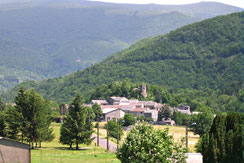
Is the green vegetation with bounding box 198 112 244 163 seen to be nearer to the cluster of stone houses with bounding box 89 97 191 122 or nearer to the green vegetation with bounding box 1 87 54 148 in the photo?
the green vegetation with bounding box 1 87 54 148

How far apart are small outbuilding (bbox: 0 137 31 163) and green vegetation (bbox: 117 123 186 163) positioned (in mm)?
8300

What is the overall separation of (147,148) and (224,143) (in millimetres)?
6508

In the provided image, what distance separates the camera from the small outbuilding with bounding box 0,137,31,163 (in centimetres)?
3309

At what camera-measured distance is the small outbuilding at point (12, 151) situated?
33094 millimetres

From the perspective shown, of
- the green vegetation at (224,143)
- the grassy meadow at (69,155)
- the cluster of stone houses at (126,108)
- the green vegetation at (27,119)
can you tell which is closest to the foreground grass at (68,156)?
the grassy meadow at (69,155)

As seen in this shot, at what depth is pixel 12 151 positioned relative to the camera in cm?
3331

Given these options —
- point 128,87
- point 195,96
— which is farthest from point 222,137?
point 195,96

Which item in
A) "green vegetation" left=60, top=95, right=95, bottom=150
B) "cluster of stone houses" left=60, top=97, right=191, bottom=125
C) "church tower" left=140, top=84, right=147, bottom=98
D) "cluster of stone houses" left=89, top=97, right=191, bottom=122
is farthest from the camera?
"church tower" left=140, top=84, right=147, bottom=98

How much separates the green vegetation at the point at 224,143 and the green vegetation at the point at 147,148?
318cm

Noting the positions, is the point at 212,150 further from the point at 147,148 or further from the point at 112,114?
the point at 112,114

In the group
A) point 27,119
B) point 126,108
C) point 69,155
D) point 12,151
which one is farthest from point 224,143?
point 126,108

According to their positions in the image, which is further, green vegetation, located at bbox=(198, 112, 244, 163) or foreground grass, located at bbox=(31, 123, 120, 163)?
foreground grass, located at bbox=(31, 123, 120, 163)

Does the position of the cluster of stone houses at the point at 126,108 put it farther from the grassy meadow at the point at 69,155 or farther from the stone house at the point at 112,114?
the grassy meadow at the point at 69,155

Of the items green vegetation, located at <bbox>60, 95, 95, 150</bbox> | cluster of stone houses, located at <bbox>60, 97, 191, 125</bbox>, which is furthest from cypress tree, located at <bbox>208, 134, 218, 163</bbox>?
cluster of stone houses, located at <bbox>60, 97, 191, 125</bbox>
